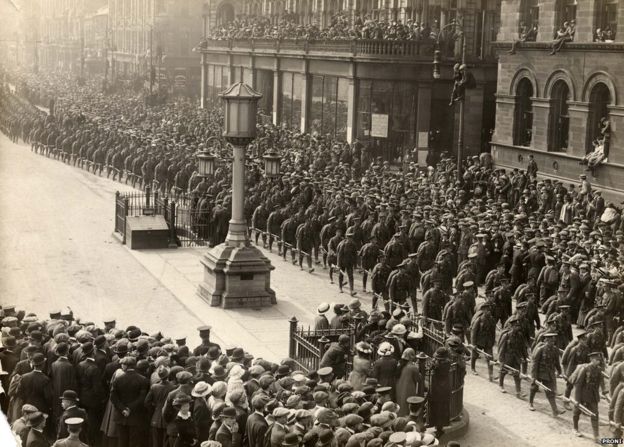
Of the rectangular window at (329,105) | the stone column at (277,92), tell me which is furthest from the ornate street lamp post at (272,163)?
the stone column at (277,92)

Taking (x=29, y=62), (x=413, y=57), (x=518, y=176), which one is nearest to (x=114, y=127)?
(x=413, y=57)

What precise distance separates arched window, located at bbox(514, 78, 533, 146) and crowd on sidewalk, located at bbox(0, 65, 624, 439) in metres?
1.57

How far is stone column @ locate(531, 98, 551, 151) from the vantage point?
3303 cm

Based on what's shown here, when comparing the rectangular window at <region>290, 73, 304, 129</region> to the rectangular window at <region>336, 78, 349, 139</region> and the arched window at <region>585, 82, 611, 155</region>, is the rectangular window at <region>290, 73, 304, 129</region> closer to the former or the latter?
the rectangular window at <region>336, 78, 349, 139</region>

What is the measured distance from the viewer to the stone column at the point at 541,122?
33.0m

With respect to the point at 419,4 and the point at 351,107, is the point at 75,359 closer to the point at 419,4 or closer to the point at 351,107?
the point at 351,107

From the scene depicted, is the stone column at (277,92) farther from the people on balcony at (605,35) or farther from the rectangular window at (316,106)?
the people on balcony at (605,35)

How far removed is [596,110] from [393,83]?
36.0 feet

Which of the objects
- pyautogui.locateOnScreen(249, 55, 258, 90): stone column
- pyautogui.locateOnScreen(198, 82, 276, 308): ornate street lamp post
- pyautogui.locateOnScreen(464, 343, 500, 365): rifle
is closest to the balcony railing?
pyautogui.locateOnScreen(249, 55, 258, 90): stone column

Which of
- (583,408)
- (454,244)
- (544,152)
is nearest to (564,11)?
A: (544,152)

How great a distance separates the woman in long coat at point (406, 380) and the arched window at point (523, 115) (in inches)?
905

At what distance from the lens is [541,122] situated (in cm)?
3334

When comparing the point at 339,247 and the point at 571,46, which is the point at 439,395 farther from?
the point at 571,46

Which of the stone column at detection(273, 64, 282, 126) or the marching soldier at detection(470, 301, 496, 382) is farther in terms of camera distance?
the stone column at detection(273, 64, 282, 126)
